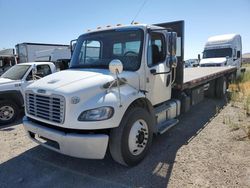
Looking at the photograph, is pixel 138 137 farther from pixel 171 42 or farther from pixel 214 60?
pixel 214 60

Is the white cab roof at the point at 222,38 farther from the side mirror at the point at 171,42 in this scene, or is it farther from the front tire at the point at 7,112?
the front tire at the point at 7,112

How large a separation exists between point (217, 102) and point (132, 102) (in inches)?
249

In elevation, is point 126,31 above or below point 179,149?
above

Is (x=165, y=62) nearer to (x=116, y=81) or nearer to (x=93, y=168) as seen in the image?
(x=116, y=81)

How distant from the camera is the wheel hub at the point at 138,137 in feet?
12.8

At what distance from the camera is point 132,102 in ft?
12.9

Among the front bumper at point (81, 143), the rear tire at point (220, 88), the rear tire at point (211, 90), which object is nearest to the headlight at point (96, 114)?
the front bumper at point (81, 143)

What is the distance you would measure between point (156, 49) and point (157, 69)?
41 centimetres

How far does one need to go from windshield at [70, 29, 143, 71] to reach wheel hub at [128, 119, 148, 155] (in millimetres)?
1045

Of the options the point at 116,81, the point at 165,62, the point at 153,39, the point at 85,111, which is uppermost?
the point at 153,39

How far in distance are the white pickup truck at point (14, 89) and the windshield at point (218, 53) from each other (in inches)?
494

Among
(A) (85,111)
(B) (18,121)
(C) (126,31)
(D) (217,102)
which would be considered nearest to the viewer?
(A) (85,111)

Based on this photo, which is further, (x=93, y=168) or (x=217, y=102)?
(x=217, y=102)

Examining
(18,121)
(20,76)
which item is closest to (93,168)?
(18,121)
